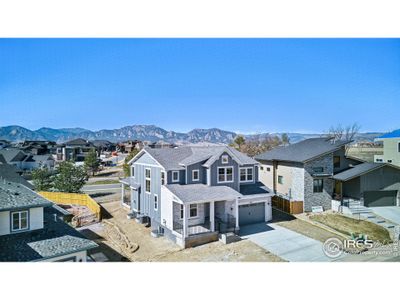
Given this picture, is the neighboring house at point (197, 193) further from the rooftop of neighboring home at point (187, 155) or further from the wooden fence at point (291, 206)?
the wooden fence at point (291, 206)

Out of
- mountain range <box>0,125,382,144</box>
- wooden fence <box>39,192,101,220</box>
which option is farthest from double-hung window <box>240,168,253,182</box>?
wooden fence <box>39,192,101,220</box>

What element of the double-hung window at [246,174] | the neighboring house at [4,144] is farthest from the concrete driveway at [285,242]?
the neighboring house at [4,144]

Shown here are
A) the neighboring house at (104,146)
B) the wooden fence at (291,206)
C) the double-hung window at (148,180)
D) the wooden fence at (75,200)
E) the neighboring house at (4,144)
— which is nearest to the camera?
the neighboring house at (4,144)

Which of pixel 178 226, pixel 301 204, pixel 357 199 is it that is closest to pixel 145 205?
pixel 178 226

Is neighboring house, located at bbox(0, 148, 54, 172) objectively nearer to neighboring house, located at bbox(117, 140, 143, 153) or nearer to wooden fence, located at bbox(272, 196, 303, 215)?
neighboring house, located at bbox(117, 140, 143, 153)
